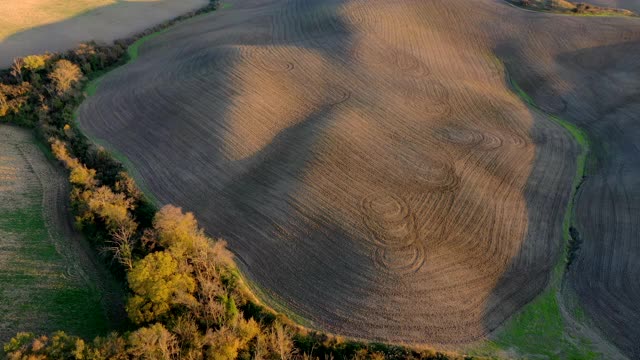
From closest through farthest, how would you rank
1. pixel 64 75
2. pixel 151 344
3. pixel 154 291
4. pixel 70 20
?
pixel 151 344 → pixel 154 291 → pixel 64 75 → pixel 70 20

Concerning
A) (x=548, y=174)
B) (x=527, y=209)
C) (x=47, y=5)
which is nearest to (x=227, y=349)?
(x=527, y=209)

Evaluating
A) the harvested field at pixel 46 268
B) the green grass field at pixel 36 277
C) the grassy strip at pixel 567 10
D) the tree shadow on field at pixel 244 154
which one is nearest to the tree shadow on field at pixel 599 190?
the grassy strip at pixel 567 10

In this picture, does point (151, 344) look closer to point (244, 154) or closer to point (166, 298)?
point (166, 298)

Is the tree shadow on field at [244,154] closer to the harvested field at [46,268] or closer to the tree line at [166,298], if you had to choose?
the tree line at [166,298]

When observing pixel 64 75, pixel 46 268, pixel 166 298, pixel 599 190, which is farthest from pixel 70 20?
pixel 599 190

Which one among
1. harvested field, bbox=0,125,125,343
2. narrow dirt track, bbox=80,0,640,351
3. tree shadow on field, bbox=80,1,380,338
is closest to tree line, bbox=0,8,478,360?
harvested field, bbox=0,125,125,343

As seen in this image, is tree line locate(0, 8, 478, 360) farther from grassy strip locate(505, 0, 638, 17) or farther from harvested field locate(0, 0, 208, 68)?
grassy strip locate(505, 0, 638, 17)
